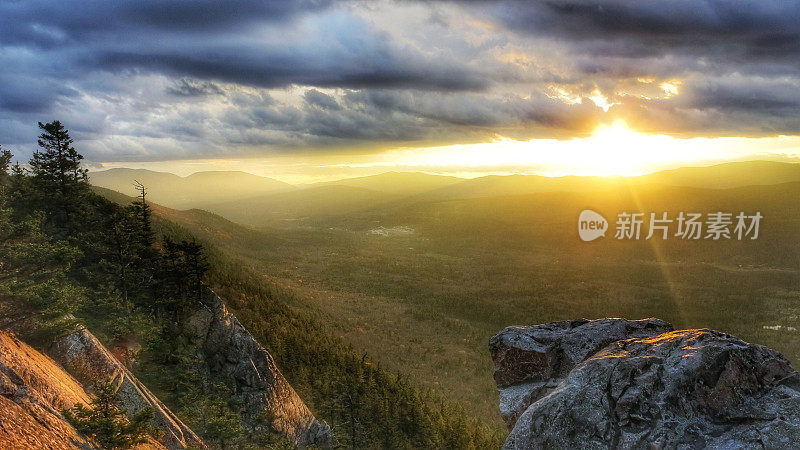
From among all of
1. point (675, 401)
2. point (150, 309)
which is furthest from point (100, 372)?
point (675, 401)

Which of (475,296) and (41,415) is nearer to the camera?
(41,415)

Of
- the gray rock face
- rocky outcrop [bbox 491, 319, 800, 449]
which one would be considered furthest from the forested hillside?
rocky outcrop [bbox 491, 319, 800, 449]

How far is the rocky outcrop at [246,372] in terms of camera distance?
79.2ft

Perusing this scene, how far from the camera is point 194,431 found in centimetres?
1925

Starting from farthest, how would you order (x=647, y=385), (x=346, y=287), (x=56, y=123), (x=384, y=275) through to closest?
(x=384, y=275)
(x=346, y=287)
(x=56, y=123)
(x=647, y=385)

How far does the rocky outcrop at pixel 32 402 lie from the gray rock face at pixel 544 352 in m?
12.0

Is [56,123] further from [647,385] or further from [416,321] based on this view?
[416,321]

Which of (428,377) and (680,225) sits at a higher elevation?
(680,225)

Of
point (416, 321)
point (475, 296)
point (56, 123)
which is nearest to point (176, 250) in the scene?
point (56, 123)

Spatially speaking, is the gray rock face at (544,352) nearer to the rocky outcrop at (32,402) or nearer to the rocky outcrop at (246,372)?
the rocky outcrop at (32,402)

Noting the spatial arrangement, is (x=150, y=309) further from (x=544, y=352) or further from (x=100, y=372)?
(x=544, y=352)

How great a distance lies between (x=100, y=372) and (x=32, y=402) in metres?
5.41

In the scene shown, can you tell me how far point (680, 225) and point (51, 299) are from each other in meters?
213

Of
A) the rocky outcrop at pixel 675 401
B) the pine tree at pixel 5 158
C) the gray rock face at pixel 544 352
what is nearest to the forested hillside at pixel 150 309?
the pine tree at pixel 5 158
